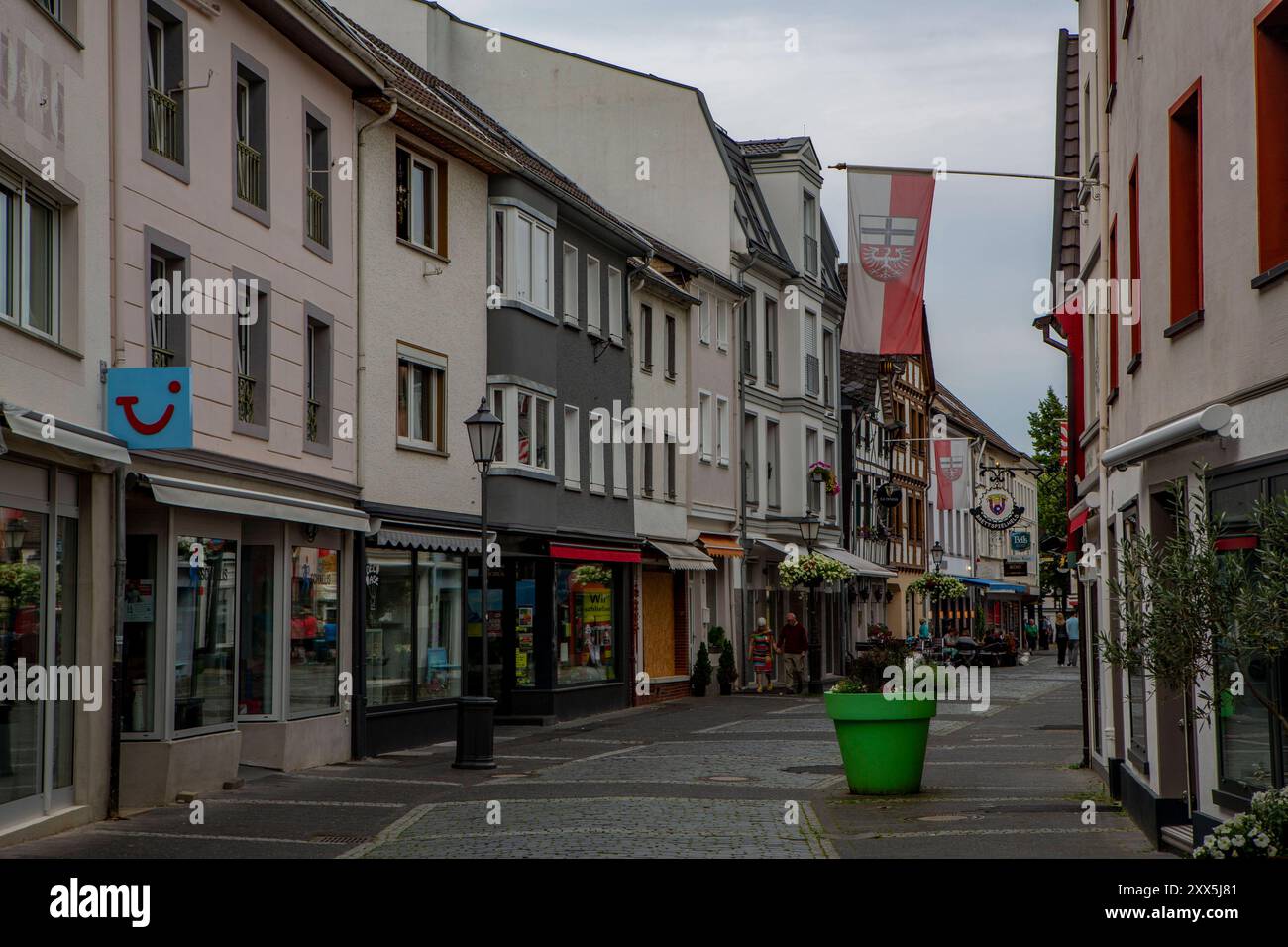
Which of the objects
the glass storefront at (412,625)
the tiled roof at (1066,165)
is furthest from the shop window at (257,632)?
the tiled roof at (1066,165)

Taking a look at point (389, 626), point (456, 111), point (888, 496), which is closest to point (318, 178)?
point (389, 626)

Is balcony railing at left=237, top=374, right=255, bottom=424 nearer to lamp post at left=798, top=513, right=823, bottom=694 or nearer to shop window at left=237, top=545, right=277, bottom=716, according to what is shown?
shop window at left=237, top=545, right=277, bottom=716

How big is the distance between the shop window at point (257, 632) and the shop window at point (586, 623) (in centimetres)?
1078

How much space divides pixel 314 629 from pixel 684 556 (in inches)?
613

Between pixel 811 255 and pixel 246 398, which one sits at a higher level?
pixel 811 255

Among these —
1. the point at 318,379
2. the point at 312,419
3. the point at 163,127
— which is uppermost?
the point at 163,127

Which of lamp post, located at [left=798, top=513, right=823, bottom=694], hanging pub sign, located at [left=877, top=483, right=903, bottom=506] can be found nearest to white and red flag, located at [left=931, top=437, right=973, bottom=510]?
hanging pub sign, located at [left=877, top=483, right=903, bottom=506]

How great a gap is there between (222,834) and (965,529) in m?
72.3

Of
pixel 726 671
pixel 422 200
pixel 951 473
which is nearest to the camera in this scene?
pixel 422 200

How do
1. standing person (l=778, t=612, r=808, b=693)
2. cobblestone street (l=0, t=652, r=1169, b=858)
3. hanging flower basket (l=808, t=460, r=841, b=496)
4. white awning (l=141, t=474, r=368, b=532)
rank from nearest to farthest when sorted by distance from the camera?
cobblestone street (l=0, t=652, r=1169, b=858) < white awning (l=141, t=474, r=368, b=532) < standing person (l=778, t=612, r=808, b=693) < hanging flower basket (l=808, t=460, r=841, b=496)

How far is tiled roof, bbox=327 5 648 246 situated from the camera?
→ 80.6ft

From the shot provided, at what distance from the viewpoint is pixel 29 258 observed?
13984 mm

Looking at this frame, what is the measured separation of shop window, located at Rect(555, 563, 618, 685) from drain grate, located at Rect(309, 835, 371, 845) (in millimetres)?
16160

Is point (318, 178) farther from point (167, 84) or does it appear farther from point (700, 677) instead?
point (700, 677)
